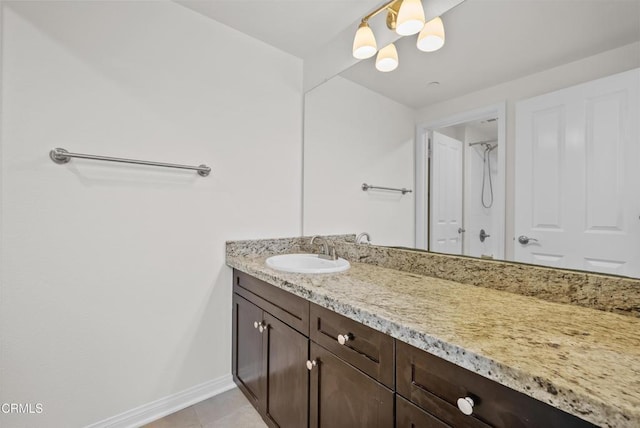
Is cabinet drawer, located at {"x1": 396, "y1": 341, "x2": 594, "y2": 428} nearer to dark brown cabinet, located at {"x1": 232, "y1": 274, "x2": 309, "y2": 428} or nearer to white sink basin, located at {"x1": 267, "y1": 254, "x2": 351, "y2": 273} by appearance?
dark brown cabinet, located at {"x1": 232, "y1": 274, "x2": 309, "y2": 428}

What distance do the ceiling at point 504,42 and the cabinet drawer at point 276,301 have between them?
104 cm

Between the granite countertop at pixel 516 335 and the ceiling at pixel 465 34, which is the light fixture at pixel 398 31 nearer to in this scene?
the ceiling at pixel 465 34

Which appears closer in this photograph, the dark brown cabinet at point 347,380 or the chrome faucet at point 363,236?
the dark brown cabinet at point 347,380

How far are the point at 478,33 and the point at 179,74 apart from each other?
1.49 m

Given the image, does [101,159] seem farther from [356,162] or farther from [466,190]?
[466,190]

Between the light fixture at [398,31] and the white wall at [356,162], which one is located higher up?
the light fixture at [398,31]

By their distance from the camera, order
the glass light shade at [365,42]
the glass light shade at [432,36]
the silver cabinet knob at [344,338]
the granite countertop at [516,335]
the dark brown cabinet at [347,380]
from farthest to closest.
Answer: the glass light shade at [365,42] → the glass light shade at [432,36] → the silver cabinet knob at [344,338] → the dark brown cabinet at [347,380] → the granite countertop at [516,335]

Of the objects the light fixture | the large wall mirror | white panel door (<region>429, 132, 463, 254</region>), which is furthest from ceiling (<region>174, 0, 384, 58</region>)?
white panel door (<region>429, 132, 463, 254</region>)

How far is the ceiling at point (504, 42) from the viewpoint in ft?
2.64

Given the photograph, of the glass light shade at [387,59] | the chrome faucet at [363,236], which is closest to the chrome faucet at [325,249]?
the chrome faucet at [363,236]

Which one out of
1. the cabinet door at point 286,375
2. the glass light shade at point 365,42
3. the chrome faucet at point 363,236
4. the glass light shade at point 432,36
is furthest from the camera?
the chrome faucet at point 363,236

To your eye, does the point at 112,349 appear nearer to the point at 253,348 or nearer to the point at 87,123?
the point at 253,348

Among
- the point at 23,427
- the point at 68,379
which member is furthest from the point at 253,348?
the point at 23,427

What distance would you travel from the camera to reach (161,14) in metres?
1.53
